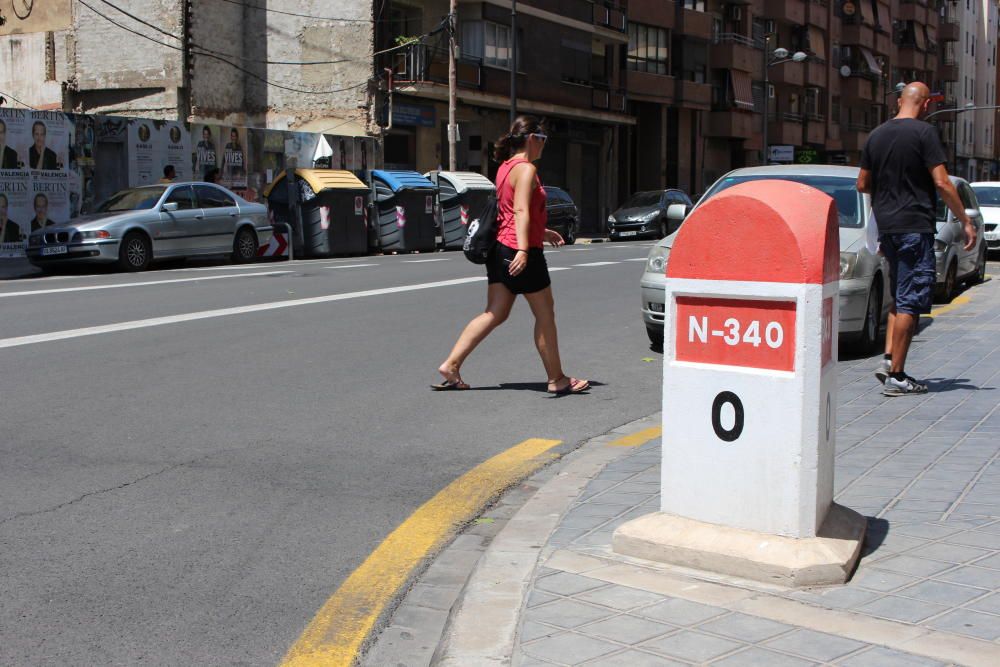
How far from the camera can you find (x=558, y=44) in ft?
144

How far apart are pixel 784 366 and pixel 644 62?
48.3 metres

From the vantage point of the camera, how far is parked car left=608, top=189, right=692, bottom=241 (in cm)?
3688

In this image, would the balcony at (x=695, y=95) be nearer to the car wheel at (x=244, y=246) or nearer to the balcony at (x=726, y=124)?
the balcony at (x=726, y=124)

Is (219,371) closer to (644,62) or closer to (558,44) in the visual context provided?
(558,44)

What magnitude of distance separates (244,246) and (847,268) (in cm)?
1561

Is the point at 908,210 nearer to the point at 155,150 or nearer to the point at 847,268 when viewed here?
the point at 847,268

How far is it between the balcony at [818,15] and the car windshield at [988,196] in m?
43.1

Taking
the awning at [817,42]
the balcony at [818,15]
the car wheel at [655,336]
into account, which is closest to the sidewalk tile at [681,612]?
the car wheel at [655,336]

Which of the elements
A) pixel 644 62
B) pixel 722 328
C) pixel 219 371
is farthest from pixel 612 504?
pixel 644 62

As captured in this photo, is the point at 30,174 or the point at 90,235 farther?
the point at 30,174

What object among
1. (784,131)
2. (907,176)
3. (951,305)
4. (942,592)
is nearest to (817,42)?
(784,131)

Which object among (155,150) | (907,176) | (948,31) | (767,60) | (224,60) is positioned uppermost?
(948,31)

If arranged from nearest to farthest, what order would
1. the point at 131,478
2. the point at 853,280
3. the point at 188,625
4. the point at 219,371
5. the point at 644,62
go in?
the point at 188,625, the point at 131,478, the point at 219,371, the point at 853,280, the point at 644,62

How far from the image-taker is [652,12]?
50.8 metres
